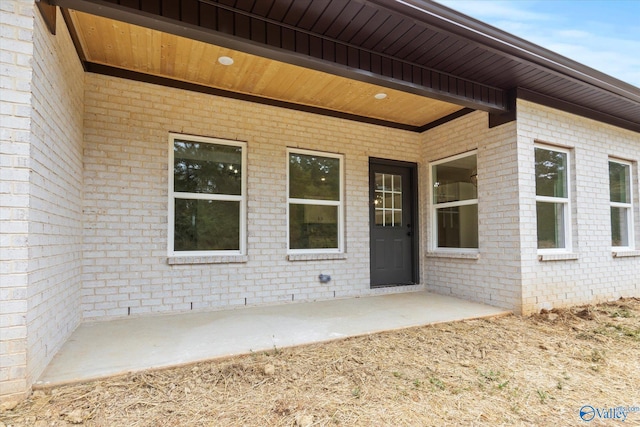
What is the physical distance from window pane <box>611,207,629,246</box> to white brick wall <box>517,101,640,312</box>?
8.0 inches

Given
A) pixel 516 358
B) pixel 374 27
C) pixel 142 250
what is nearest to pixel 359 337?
pixel 516 358

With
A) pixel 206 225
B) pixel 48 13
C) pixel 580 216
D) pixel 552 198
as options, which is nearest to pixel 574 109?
pixel 552 198

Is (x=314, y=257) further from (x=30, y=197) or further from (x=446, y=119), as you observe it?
(x=30, y=197)

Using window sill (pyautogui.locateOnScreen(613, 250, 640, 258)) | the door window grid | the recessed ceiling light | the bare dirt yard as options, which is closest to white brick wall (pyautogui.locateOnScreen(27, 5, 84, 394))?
the bare dirt yard

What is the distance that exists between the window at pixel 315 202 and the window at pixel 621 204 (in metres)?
4.57

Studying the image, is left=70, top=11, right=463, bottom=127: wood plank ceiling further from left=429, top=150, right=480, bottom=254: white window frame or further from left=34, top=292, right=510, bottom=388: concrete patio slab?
left=34, top=292, right=510, bottom=388: concrete patio slab

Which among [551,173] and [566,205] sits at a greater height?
[551,173]

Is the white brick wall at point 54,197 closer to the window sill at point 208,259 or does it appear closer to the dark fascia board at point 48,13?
the dark fascia board at point 48,13

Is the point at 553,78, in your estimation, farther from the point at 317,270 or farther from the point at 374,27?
the point at 317,270

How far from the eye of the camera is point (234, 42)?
2863 millimetres

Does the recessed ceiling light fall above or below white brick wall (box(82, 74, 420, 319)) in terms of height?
above

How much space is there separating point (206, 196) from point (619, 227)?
672cm

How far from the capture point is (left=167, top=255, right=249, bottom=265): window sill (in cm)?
409

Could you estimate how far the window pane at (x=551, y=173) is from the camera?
184 inches
